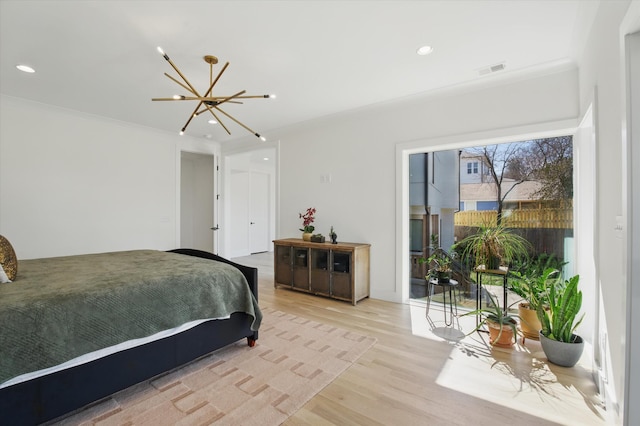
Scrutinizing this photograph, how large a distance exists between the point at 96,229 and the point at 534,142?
5940mm

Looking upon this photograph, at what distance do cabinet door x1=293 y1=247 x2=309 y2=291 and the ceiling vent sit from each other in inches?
116

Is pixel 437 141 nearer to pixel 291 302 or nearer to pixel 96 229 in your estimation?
pixel 291 302

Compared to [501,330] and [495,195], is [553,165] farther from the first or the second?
[501,330]

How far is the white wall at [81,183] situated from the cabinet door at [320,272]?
2.87m

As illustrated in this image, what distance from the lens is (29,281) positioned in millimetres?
1979

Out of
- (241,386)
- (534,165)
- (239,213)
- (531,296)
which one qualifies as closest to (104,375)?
(241,386)

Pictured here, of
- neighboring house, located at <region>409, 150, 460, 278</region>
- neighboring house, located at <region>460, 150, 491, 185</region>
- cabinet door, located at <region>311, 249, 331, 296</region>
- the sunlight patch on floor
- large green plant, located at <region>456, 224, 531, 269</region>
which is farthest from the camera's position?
cabinet door, located at <region>311, 249, 331, 296</region>

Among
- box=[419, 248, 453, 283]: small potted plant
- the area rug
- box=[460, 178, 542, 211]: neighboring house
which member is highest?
box=[460, 178, 542, 211]: neighboring house

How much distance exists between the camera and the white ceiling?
2059 mm

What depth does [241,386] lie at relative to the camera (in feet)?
6.49

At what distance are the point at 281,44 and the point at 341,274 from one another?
2708 millimetres

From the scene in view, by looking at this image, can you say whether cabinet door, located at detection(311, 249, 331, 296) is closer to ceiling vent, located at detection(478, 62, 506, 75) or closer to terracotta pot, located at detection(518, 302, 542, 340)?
terracotta pot, located at detection(518, 302, 542, 340)

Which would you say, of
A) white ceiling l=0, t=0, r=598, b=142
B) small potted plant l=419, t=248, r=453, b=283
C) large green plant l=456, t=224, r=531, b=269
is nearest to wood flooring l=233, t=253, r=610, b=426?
small potted plant l=419, t=248, r=453, b=283

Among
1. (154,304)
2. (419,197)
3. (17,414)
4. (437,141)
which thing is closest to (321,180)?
(419,197)
